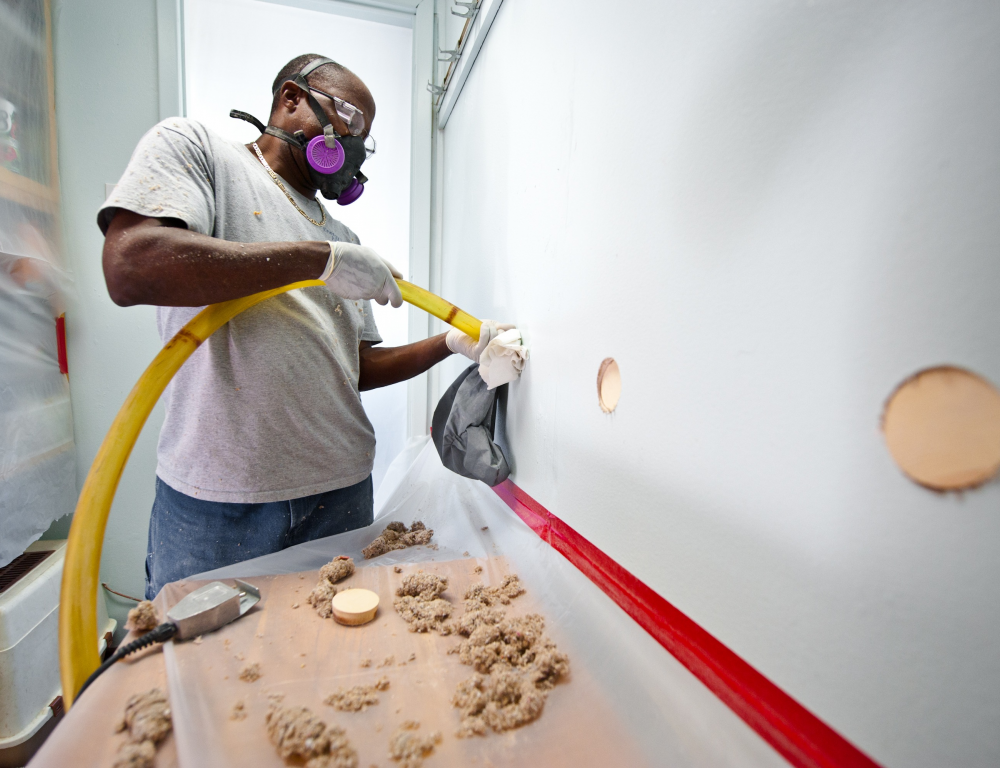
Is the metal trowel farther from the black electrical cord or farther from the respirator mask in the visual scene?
the respirator mask

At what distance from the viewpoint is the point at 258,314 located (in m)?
0.89

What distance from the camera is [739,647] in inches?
16.1

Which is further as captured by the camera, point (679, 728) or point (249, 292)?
point (249, 292)

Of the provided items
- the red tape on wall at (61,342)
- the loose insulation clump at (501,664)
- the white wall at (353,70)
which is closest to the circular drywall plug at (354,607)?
the loose insulation clump at (501,664)

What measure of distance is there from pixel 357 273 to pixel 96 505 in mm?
517

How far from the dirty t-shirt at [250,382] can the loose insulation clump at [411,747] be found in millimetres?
613

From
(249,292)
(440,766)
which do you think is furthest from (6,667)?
(440,766)

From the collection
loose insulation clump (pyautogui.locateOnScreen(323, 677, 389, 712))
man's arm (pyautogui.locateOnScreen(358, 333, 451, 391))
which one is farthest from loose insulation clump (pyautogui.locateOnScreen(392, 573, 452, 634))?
man's arm (pyautogui.locateOnScreen(358, 333, 451, 391))

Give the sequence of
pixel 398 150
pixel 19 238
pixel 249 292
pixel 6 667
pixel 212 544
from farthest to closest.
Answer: pixel 398 150, pixel 19 238, pixel 6 667, pixel 212 544, pixel 249 292

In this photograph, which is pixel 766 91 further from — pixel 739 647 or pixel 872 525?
pixel 739 647

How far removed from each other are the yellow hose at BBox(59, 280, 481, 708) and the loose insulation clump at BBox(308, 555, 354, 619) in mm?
255

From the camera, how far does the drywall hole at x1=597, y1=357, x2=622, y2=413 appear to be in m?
0.60

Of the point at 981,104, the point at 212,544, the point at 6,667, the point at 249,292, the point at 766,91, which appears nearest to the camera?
the point at 981,104

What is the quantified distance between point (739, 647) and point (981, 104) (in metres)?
0.41
